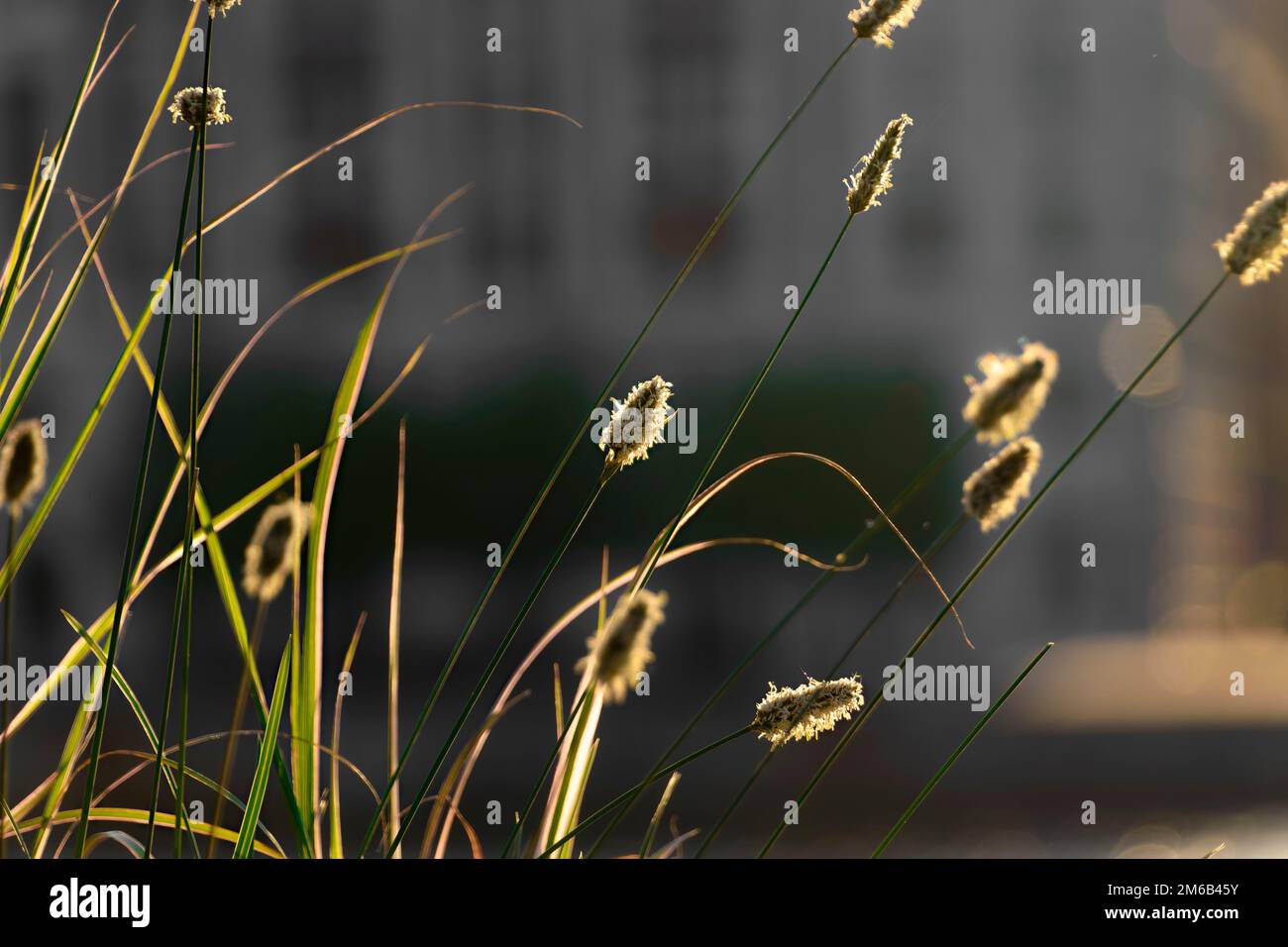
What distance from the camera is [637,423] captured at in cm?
40

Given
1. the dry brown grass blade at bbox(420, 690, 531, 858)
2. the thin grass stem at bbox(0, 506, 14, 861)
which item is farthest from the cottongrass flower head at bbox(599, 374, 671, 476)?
the thin grass stem at bbox(0, 506, 14, 861)

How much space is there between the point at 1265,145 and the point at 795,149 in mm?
2718

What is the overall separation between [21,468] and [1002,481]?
Result: 30cm

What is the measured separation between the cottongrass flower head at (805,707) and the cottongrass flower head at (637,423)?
11 cm

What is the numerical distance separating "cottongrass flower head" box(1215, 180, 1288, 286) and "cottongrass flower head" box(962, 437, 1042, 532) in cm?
14

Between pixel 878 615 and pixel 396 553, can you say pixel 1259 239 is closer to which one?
pixel 878 615

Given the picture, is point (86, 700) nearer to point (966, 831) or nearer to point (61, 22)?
point (966, 831)

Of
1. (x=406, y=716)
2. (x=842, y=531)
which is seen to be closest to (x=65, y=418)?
(x=406, y=716)

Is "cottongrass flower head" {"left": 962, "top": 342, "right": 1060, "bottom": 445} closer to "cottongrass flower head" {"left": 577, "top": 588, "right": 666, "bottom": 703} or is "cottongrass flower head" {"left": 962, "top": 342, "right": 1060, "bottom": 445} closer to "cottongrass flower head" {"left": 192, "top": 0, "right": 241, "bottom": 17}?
"cottongrass flower head" {"left": 577, "top": 588, "right": 666, "bottom": 703}

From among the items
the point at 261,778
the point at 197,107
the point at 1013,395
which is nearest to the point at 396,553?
the point at 261,778

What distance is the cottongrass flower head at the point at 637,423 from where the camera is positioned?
402 mm

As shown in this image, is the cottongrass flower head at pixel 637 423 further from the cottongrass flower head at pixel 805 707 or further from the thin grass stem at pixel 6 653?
the thin grass stem at pixel 6 653

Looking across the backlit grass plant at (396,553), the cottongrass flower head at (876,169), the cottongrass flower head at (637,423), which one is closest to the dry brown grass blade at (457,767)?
the backlit grass plant at (396,553)
